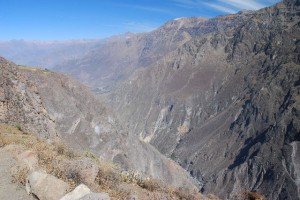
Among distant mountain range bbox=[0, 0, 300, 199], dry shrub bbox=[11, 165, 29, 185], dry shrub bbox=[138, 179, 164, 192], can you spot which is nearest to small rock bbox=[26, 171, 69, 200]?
dry shrub bbox=[11, 165, 29, 185]

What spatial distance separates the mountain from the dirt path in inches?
2545

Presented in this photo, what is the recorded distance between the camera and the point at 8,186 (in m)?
12.0

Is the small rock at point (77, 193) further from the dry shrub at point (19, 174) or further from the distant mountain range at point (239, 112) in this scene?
the distant mountain range at point (239, 112)

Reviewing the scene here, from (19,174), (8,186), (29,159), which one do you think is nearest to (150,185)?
(29,159)

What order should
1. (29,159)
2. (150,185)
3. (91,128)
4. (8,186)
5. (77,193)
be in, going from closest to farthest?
(77,193)
(8,186)
(29,159)
(150,185)
(91,128)

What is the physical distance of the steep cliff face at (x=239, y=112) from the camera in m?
102

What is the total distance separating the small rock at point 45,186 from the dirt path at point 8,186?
25 cm

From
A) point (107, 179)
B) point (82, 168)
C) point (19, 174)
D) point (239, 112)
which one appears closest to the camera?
point (19, 174)

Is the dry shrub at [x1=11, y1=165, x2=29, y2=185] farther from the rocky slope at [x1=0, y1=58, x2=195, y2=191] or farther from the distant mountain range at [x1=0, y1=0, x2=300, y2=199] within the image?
the distant mountain range at [x1=0, y1=0, x2=300, y2=199]

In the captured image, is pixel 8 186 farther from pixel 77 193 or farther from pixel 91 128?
pixel 91 128

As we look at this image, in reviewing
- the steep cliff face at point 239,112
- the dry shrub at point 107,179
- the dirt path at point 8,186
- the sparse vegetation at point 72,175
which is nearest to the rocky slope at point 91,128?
the steep cliff face at point 239,112

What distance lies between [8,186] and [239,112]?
13077 cm

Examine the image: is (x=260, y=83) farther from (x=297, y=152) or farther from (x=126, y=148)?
→ (x=126, y=148)

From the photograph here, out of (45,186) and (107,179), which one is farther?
(107,179)
